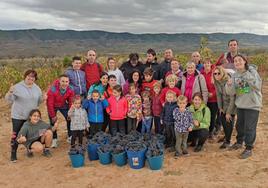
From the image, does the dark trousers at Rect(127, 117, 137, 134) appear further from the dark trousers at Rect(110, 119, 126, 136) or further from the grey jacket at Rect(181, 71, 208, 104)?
the grey jacket at Rect(181, 71, 208, 104)

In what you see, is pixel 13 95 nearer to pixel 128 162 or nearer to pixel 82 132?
pixel 82 132

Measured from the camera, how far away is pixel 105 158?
209 inches

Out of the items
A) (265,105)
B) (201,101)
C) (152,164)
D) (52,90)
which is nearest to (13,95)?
(52,90)

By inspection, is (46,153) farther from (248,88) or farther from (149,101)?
(248,88)

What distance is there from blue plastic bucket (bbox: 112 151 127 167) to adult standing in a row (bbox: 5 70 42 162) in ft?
5.70

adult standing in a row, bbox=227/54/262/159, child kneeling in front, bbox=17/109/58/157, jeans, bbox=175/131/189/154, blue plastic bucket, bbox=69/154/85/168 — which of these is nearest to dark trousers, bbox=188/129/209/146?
jeans, bbox=175/131/189/154

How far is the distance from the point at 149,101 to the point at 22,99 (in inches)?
90.0

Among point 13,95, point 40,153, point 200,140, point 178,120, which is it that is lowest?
point 40,153

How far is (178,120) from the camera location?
18.1 ft

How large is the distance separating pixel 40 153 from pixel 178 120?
105 inches

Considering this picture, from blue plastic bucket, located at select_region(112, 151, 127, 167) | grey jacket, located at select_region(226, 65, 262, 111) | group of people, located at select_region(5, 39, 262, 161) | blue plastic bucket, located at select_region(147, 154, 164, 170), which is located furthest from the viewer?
group of people, located at select_region(5, 39, 262, 161)

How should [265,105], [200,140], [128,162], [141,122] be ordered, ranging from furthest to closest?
[265,105]
[141,122]
[200,140]
[128,162]

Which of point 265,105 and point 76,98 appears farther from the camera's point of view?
point 265,105

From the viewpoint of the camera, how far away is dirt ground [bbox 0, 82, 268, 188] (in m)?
4.56
